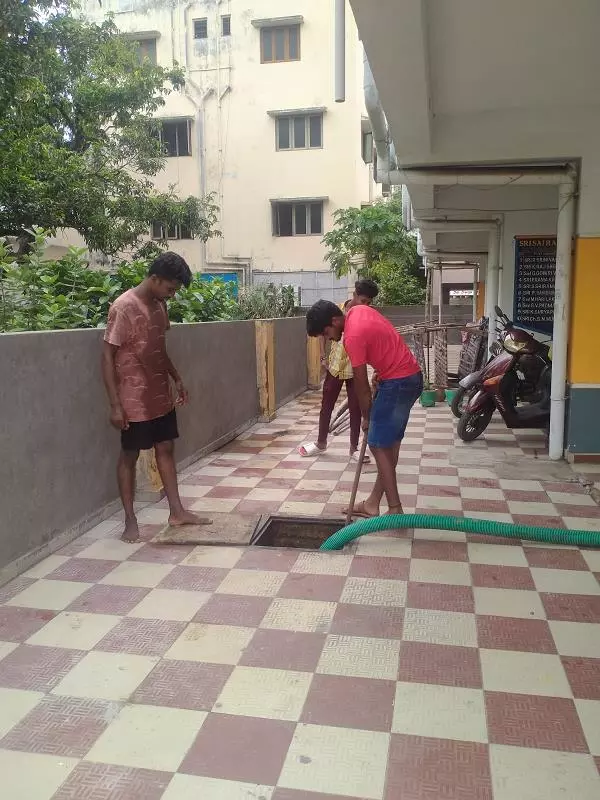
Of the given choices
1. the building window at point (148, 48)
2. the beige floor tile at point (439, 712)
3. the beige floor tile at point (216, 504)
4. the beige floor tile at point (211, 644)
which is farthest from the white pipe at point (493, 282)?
the building window at point (148, 48)

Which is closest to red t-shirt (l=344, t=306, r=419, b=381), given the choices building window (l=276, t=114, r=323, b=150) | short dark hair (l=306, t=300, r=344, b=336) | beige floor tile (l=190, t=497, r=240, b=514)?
short dark hair (l=306, t=300, r=344, b=336)

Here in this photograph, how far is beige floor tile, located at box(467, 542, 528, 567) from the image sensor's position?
3572 mm

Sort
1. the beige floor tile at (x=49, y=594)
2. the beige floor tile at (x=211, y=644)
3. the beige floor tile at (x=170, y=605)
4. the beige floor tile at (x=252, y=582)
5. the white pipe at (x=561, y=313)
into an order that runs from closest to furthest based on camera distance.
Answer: the beige floor tile at (x=211, y=644)
the beige floor tile at (x=170, y=605)
the beige floor tile at (x=49, y=594)
the beige floor tile at (x=252, y=582)
the white pipe at (x=561, y=313)

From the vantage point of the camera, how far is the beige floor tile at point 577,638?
2672 mm

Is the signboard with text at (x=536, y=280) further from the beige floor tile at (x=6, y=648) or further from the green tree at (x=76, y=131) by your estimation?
the beige floor tile at (x=6, y=648)

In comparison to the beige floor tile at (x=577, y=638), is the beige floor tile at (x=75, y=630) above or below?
below

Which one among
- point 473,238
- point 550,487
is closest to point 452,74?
point 550,487

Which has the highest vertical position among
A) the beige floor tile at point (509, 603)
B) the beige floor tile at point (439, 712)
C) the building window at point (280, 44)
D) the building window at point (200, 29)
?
the building window at point (200, 29)

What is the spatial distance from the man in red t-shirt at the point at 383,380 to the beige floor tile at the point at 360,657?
1.45 meters

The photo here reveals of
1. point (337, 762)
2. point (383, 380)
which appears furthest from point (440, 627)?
point (383, 380)

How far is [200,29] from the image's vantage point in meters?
19.5

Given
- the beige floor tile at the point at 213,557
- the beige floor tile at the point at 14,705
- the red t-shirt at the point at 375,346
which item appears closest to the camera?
the beige floor tile at the point at 14,705

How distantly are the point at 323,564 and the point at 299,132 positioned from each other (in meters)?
18.2

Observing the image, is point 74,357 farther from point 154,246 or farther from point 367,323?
point 154,246
